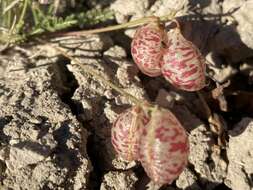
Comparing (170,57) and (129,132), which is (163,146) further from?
(170,57)

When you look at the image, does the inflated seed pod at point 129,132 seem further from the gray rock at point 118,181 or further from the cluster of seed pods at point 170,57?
the cluster of seed pods at point 170,57

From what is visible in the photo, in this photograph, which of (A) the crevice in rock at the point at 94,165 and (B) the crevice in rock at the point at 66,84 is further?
(B) the crevice in rock at the point at 66,84

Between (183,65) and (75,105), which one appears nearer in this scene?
(183,65)

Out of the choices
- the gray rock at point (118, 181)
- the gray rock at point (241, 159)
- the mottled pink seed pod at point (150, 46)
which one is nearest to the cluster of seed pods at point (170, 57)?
the mottled pink seed pod at point (150, 46)

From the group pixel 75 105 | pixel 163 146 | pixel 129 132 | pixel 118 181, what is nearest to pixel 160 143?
pixel 163 146

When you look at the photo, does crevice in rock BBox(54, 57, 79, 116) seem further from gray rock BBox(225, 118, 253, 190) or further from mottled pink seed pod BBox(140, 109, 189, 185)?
gray rock BBox(225, 118, 253, 190)

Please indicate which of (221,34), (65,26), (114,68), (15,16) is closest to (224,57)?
(221,34)
